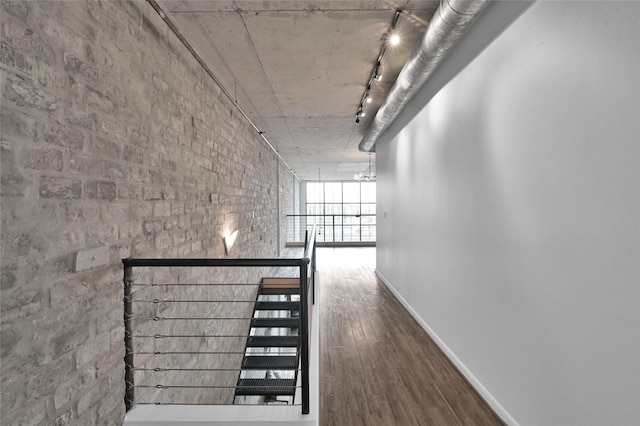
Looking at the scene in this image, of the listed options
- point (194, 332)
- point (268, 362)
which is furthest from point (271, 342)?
point (194, 332)

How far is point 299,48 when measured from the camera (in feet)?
9.57

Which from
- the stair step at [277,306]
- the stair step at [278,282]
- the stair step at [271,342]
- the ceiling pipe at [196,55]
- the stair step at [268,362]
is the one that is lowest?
the stair step at [268,362]

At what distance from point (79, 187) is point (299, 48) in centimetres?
221

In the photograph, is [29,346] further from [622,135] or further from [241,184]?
[241,184]

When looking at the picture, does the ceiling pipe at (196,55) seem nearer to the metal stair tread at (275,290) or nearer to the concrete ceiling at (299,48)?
the concrete ceiling at (299,48)

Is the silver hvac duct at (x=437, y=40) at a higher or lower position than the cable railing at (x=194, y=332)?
higher

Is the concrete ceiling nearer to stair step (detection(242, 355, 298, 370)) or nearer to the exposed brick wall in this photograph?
the exposed brick wall

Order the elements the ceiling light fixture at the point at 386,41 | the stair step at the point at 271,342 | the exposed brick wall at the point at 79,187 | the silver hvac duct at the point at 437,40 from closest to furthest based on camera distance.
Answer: the exposed brick wall at the point at 79,187
the silver hvac duct at the point at 437,40
the ceiling light fixture at the point at 386,41
the stair step at the point at 271,342

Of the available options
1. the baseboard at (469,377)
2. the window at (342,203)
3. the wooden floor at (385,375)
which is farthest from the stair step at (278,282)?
the window at (342,203)

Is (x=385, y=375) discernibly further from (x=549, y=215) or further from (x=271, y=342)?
(x=271, y=342)

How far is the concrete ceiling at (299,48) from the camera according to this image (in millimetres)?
2340

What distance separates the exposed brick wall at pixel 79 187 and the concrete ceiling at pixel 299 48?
45 cm

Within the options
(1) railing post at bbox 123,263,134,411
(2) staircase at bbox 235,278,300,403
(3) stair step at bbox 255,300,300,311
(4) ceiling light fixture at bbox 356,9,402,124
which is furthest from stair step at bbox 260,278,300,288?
(1) railing post at bbox 123,263,134,411

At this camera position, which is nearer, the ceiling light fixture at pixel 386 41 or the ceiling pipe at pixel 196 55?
the ceiling pipe at pixel 196 55
